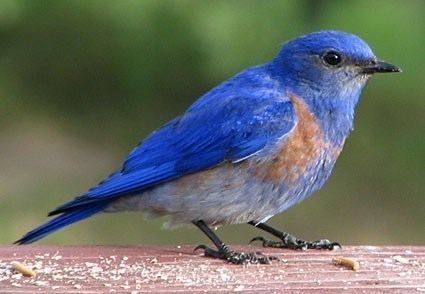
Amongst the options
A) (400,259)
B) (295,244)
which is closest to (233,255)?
(295,244)

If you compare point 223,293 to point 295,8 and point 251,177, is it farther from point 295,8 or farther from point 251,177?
point 295,8

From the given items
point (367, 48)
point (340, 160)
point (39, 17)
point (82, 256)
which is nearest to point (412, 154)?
point (340, 160)

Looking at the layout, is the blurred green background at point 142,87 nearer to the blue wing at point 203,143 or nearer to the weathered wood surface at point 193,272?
the blue wing at point 203,143

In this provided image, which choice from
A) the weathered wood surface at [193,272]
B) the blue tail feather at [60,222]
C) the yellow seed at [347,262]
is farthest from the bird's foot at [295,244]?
the blue tail feather at [60,222]

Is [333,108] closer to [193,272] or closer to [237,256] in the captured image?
[237,256]

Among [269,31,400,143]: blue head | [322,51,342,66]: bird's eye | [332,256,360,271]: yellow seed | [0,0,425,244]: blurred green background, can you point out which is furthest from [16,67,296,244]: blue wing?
[332,256,360,271]: yellow seed

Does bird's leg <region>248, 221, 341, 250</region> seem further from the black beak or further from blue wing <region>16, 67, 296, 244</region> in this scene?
the black beak
